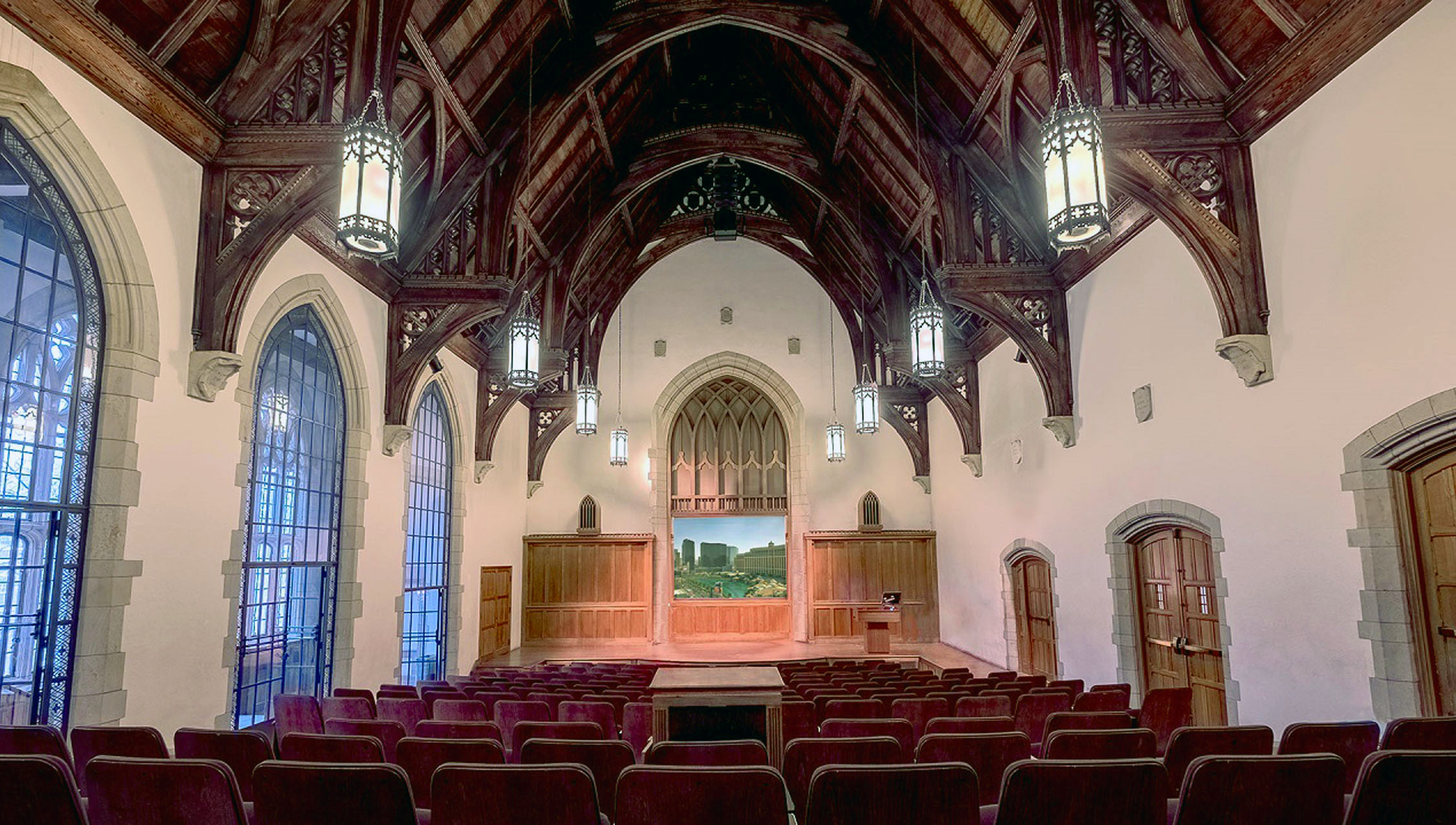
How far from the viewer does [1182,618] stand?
7117 millimetres

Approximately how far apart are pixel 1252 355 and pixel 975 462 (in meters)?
6.49

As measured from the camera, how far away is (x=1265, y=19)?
524 cm

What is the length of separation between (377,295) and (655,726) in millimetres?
6140

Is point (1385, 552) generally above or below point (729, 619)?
above

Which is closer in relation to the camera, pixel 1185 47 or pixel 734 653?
pixel 1185 47

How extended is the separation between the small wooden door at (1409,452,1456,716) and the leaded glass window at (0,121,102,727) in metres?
7.72

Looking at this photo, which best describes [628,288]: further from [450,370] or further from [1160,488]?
[1160,488]

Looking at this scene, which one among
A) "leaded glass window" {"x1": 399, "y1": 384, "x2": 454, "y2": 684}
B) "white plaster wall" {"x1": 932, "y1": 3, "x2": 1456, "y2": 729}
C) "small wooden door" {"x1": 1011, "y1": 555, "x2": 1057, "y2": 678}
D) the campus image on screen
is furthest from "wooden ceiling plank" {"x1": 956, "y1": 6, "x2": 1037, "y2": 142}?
the campus image on screen

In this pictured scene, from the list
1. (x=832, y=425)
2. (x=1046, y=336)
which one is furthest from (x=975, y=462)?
(x=1046, y=336)

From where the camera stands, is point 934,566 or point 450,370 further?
point 934,566

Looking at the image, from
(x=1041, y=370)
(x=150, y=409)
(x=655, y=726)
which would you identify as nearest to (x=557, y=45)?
(x=150, y=409)

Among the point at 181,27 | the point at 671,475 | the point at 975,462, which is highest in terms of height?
the point at 181,27

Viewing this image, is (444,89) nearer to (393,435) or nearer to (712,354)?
(393,435)

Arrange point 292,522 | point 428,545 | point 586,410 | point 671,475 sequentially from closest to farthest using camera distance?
point 292,522 < point 428,545 < point 586,410 < point 671,475
